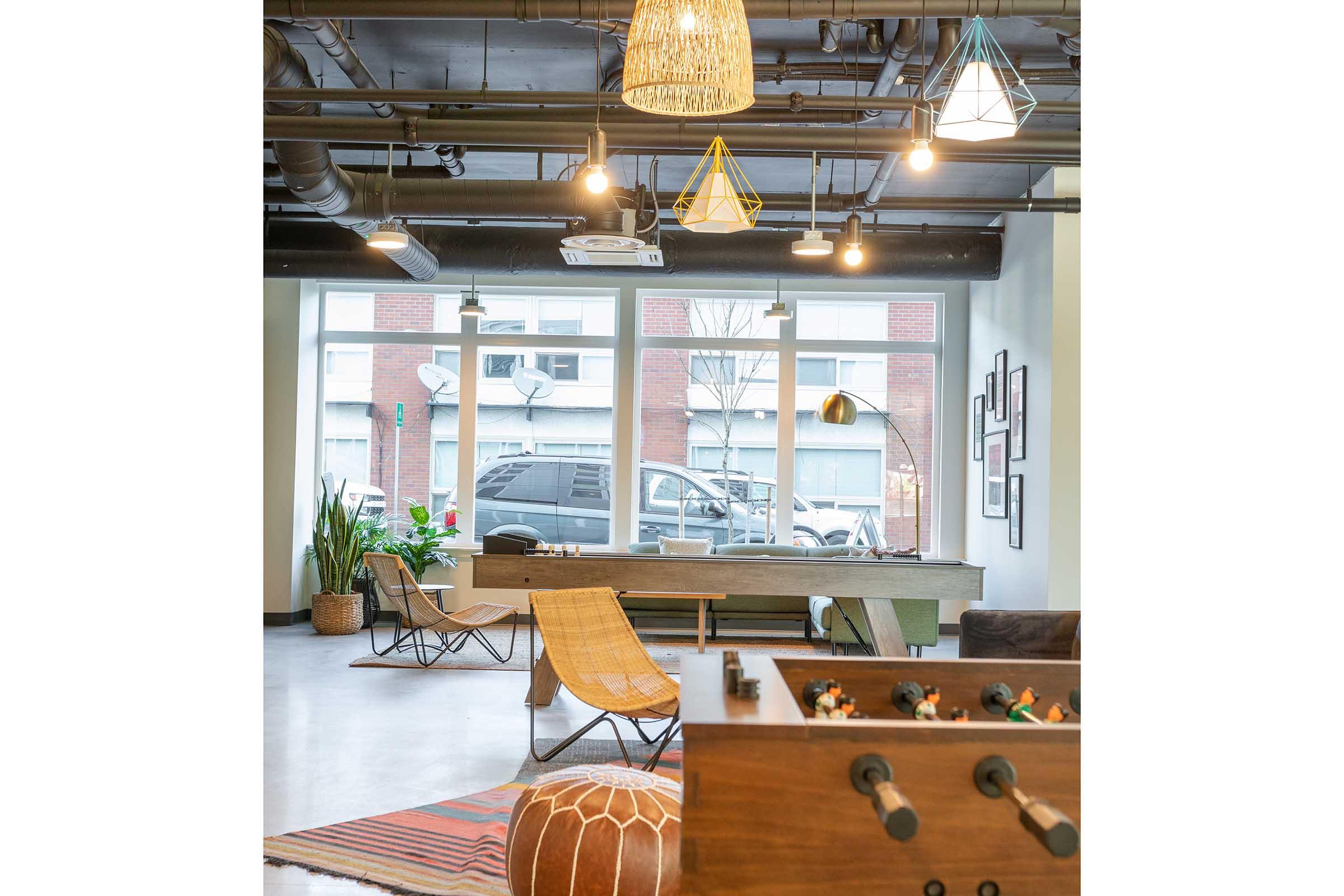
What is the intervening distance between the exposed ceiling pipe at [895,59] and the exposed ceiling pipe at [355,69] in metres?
2.73

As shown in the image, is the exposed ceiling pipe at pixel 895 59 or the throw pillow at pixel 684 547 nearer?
the exposed ceiling pipe at pixel 895 59

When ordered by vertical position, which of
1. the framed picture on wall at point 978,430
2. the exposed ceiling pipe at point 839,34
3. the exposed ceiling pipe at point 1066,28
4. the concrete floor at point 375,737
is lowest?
the concrete floor at point 375,737

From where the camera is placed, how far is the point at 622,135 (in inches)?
216

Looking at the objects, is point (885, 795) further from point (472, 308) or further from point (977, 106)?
point (472, 308)

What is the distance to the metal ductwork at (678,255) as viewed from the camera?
807 cm

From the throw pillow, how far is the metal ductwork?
8.18ft

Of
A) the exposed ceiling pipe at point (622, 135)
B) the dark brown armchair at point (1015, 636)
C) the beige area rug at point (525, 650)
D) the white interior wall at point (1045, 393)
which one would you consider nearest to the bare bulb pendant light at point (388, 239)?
the exposed ceiling pipe at point (622, 135)

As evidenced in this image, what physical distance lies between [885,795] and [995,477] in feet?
24.9

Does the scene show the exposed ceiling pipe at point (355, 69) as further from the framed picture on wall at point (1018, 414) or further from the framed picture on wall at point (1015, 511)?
the framed picture on wall at point (1015, 511)

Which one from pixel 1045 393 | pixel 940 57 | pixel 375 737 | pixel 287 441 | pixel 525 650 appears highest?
pixel 940 57

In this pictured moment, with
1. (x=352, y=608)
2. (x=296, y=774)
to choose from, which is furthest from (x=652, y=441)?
(x=296, y=774)

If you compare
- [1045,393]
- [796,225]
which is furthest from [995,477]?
[796,225]

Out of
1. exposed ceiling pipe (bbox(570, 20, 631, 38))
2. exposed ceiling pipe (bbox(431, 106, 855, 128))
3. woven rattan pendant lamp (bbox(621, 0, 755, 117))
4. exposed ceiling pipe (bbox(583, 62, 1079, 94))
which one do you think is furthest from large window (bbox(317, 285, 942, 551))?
woven rattan pendant lamp (bbox(621, 0, 755, 117))
